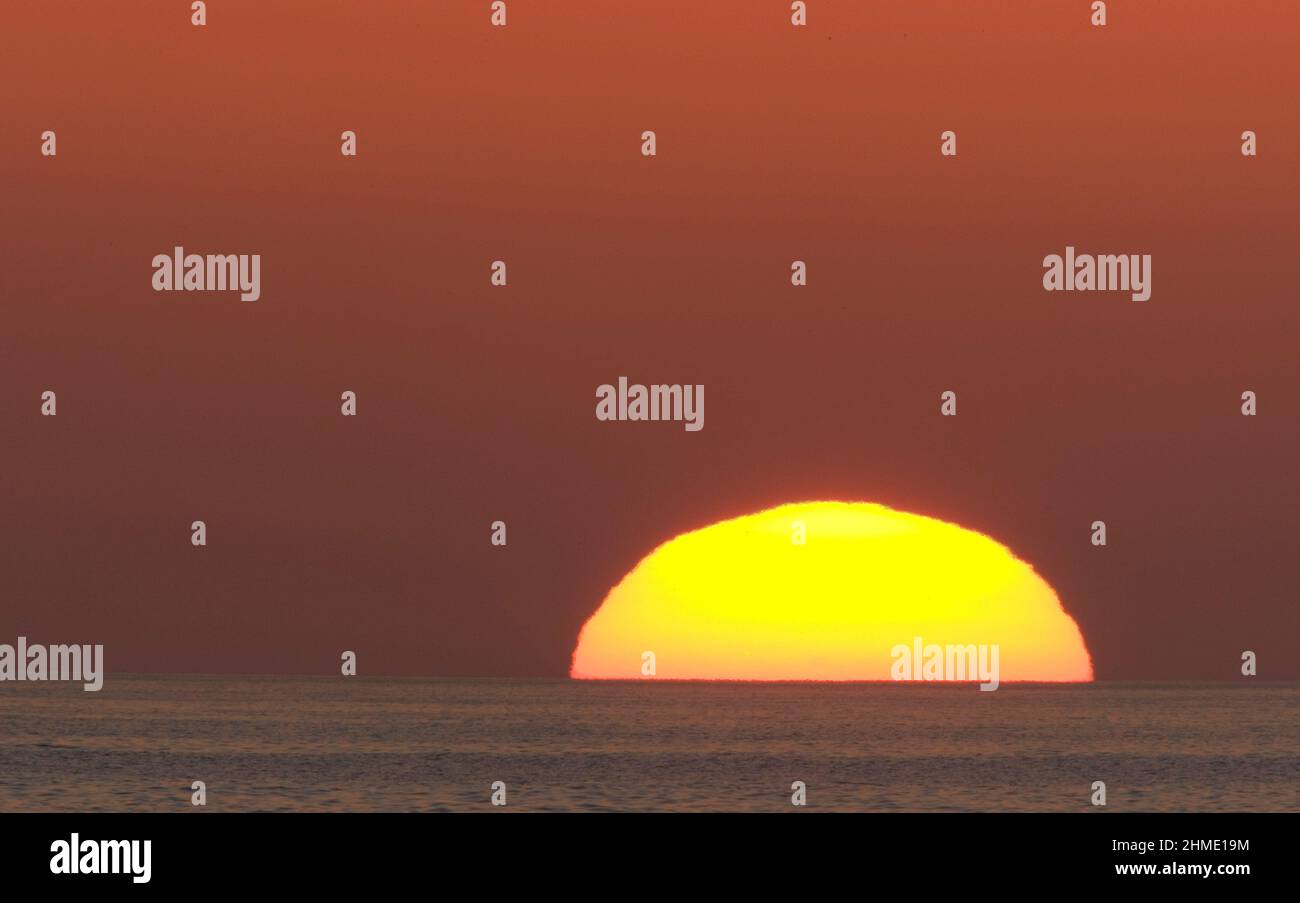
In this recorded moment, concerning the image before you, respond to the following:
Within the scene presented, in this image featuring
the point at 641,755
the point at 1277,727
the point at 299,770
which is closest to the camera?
the point at 299,770

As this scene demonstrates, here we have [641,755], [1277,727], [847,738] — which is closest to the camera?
[641,755]

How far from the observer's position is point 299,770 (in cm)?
9275

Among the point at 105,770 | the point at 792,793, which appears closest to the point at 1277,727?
the point at 792,793
